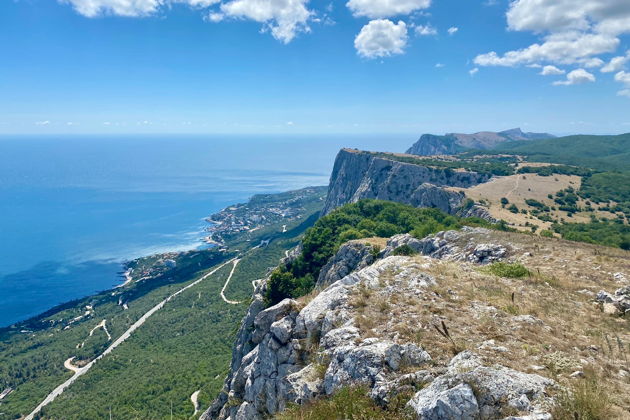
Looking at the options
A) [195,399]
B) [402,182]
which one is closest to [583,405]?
[195,399]

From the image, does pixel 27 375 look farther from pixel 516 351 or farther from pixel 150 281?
pixel 516 351

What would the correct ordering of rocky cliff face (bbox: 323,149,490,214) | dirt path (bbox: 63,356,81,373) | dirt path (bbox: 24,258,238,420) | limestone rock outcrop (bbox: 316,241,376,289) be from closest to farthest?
1. limestone rock outcrop (bbox: 316,241,376,289)
2. dirt path (bbox: 24,258,238,420)
3. dirt path (bbox: 63,356,81,373)
4. rocky cliff face (bbox: 323,149,490,214)

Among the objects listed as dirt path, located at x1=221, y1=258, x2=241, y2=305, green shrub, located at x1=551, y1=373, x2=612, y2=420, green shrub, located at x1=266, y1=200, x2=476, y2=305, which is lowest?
dirt path, located at x1=221, y1=258, x2=241, y2=305

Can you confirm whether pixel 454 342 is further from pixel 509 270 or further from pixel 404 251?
pixel 404 251

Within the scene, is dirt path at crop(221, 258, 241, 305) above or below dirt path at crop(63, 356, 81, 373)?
above

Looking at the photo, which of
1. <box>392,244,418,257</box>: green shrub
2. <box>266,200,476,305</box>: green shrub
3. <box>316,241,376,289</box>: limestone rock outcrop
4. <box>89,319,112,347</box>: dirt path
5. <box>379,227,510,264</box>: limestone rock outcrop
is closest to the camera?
<box>379,227,510,264</box>: limestone rock outcrop

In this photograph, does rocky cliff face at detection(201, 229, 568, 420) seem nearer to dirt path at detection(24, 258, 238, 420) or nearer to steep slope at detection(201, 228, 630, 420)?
steep slope at detection(201, 228, 630, 420)

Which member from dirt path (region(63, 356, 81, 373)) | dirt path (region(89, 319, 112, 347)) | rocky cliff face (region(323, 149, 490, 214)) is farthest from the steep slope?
dirt path (region(89, 319, 112, 347))
